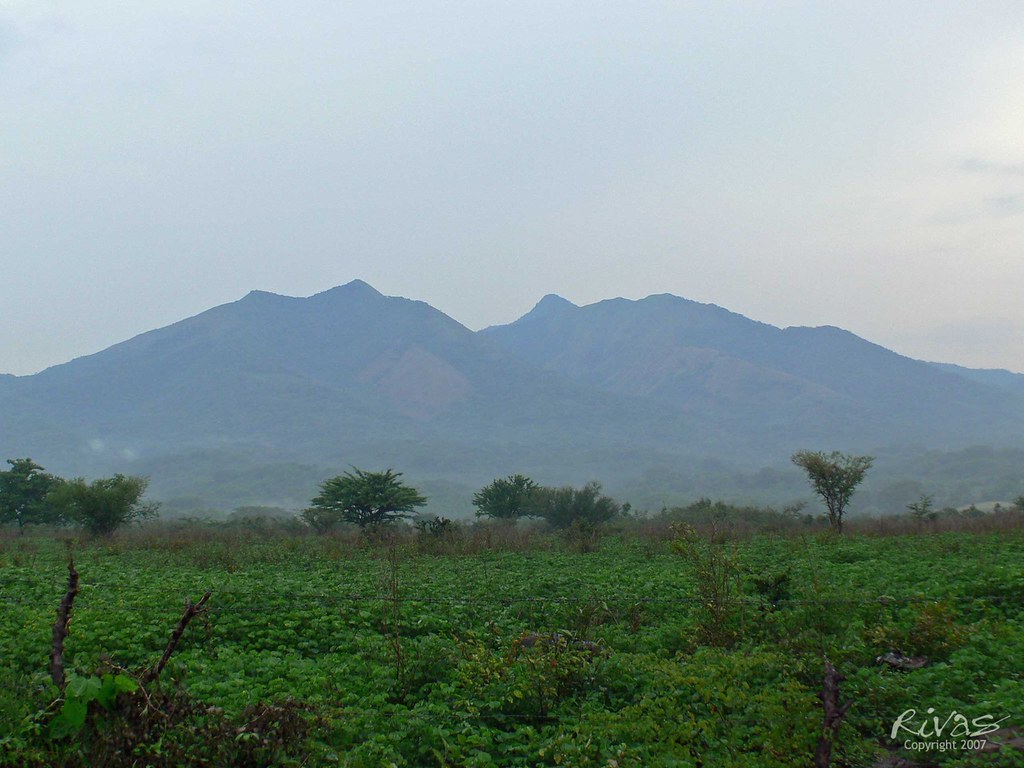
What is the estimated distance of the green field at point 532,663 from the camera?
7.09 m

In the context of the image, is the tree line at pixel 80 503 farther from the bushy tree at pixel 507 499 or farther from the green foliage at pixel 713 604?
the green foliage at pixel 713 604

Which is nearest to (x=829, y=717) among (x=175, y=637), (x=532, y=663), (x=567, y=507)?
(x=532, y=663)

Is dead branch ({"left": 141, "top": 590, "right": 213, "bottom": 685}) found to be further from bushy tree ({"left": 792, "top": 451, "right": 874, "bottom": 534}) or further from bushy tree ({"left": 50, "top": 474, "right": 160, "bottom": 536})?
bushy tree ({"left": 50, "top": 474, "right": 160, "bottom": 536})

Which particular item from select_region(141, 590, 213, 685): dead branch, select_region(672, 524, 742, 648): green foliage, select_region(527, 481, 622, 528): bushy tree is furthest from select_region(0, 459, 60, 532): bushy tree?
select_region(141, 590, 213, 685): dead branch

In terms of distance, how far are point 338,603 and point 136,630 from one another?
128 inches

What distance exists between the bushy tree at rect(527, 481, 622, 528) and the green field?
2441 centimetres

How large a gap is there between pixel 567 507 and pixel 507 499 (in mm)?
4320

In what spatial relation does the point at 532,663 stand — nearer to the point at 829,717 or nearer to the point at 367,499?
the point at 829,717

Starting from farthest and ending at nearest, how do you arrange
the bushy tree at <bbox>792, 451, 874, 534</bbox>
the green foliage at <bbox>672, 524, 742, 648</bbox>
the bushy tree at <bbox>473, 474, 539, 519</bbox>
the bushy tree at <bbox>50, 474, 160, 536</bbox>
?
the bushy tree at <bbox>473, 474, 539, 519</bbox> → the bushy tree at <bbox>50, 474, 160, 536</bbox> → the bushy tree at <bbox>792, 451, 874, 534</bbox> → the green foliage at <bbox>672, 524, 742, 648</bbox>

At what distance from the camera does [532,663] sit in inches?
357

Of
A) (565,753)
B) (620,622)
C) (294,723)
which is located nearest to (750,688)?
(565,753)

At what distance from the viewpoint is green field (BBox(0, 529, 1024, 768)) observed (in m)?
7.09

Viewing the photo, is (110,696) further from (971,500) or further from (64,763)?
(971,500)

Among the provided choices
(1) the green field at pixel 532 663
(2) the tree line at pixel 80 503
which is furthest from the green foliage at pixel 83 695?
(2) the tree line at pixel 80 503
